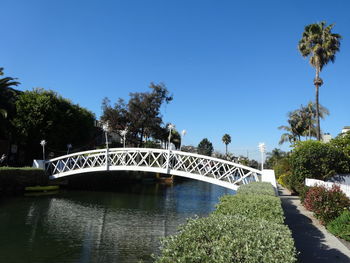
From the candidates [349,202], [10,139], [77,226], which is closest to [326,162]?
[349,202]

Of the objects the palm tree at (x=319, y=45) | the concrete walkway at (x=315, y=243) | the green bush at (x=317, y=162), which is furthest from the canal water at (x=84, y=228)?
the palm tree at (x=319, y=45)

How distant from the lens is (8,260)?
355 inches

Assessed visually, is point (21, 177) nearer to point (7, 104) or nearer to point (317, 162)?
point (7, 104)

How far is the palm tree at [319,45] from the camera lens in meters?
25.1

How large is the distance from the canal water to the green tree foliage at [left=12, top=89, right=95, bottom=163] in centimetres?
930

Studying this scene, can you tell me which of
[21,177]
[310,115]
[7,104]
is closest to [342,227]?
[21,177]

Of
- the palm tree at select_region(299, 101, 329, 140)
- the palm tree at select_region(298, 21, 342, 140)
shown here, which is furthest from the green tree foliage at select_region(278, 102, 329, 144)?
the palm tree at select_region(298, 21, 342, 140)

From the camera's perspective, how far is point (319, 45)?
2506cm

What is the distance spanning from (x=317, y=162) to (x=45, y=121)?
85.5ft

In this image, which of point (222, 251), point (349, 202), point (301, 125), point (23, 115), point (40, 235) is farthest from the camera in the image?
point (301, 125)

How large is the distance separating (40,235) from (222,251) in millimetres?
11038

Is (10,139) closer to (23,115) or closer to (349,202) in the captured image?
(23,115)

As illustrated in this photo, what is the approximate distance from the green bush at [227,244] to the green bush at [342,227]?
5.65 metres

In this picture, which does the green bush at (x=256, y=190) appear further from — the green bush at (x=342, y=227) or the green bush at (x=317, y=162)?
the green bush at (x=317, y=162)
